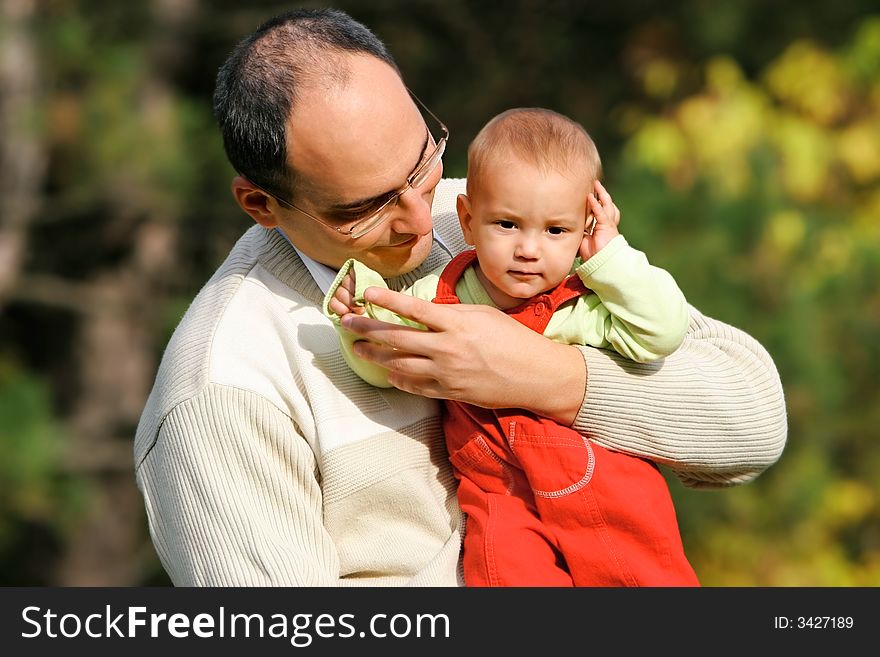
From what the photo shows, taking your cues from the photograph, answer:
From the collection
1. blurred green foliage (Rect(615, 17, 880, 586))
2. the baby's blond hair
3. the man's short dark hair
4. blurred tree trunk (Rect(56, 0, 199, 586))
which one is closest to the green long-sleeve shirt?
the baby's blond hair

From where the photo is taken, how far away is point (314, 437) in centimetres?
185

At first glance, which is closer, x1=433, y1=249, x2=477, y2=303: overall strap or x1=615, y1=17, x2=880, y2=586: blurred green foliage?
x1=433, y1=249, x2=477, y2=303: overall strap

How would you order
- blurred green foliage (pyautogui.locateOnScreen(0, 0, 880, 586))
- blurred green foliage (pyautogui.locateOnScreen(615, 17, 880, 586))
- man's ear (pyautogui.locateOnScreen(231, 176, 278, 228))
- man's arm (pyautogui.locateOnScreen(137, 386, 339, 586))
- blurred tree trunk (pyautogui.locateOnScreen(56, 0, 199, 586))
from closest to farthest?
man's arm (pyautogui.locateOnScreen(137, 386, 339, 586)) < man's ear (pyautogui.locateOnScreen(231, 176, 278, 228)) < blurred green foliage (pyautogui.locateOnScreen(615, 17, 880, 586)) < blurred green foliage (pyautogui.locateOnScreen(0, 0, 880, 586)) < blurred tree trunk (pyautogui.locateOnScreen(56, 0, 199, 586))

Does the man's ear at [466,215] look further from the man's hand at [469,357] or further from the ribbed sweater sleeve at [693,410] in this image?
the ribbed sweater sleeve at [693,410]

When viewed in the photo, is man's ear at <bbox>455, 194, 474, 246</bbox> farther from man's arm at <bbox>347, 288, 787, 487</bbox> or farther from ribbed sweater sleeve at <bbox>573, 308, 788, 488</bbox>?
ribbed sweater sleeve at <bbox>573, 308, 788, 488</bbox>

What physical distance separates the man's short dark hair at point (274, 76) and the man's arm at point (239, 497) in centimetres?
38

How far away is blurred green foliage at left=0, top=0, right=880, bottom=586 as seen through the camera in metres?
4.45

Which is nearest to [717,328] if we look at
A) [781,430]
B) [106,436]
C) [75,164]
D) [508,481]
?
[781,430]

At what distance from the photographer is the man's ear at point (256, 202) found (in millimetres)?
1961

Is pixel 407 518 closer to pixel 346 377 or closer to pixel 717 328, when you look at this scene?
pixel 346 377

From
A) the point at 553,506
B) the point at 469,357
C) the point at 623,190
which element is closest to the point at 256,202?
the point at 469,357

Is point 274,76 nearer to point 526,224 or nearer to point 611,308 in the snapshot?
point 526,224

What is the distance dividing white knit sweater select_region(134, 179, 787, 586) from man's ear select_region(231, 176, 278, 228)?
0.05 metres

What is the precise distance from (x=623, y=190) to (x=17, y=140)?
2.81m
